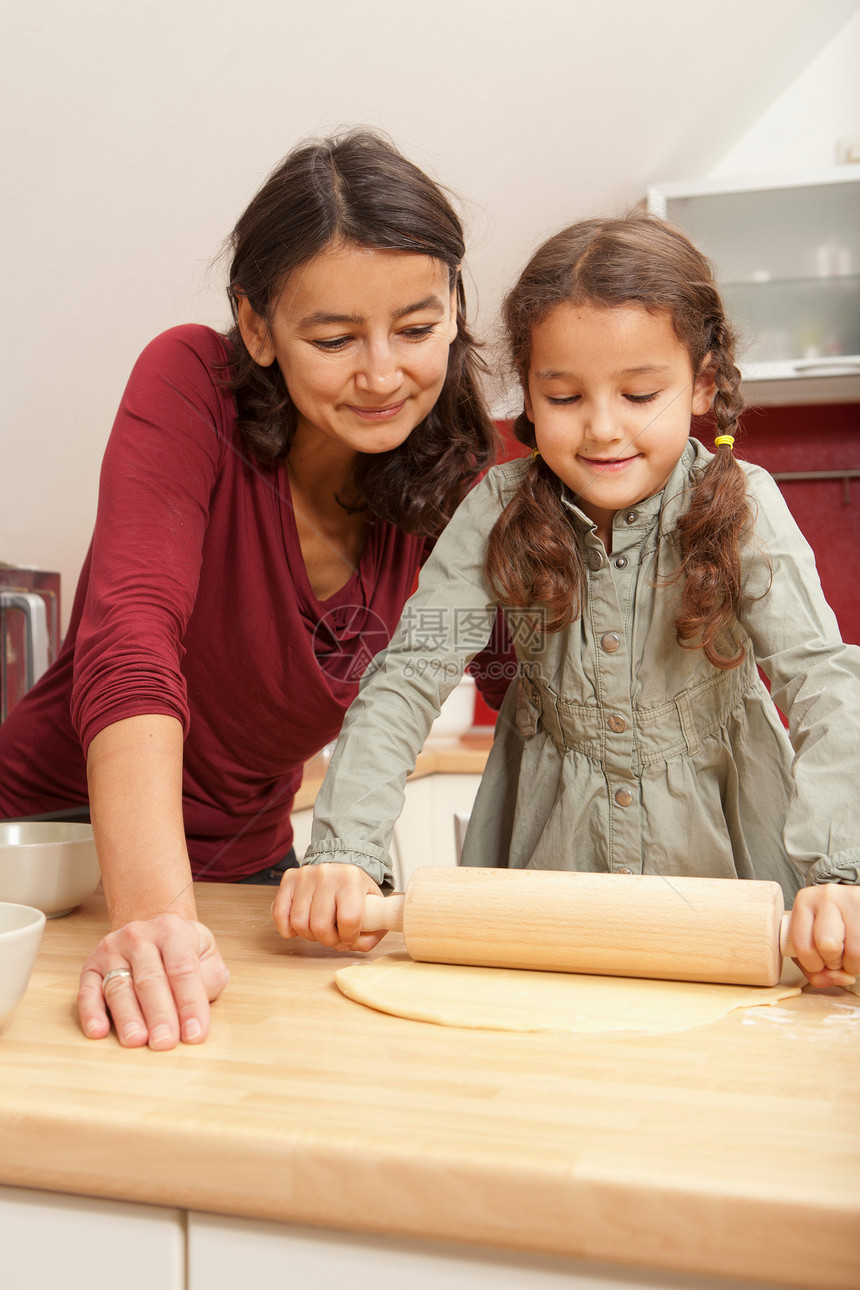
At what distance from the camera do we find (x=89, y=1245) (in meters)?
0.45

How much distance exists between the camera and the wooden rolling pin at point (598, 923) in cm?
62

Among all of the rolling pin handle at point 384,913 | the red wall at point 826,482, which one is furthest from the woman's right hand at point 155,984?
the red wall at point 826,482

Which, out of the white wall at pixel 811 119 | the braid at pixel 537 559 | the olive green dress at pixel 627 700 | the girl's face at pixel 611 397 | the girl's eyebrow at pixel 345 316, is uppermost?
the white wall at pixel 811 119

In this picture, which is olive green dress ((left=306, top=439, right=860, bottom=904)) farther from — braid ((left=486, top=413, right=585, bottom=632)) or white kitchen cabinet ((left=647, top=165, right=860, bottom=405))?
white kitchen cabinet ((left=647, top=165, right=860, bottom=405))

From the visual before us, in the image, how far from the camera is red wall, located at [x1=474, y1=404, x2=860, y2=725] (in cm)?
285

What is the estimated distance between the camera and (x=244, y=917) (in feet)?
2.73

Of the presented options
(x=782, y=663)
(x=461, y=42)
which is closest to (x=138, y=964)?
(x=782, y=663)

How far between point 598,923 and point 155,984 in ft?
0.86

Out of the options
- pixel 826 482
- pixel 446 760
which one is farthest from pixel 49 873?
pixel 826 482

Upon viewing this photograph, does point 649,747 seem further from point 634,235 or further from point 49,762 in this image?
point 49,762

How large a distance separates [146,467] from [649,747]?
1.62 feet

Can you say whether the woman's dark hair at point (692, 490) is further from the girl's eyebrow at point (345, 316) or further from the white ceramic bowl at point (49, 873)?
the white ceramic bowl at point (49, 873)

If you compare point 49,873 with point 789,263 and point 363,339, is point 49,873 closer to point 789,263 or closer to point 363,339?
point 363,339

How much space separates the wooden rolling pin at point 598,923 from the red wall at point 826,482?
2.39 meters
